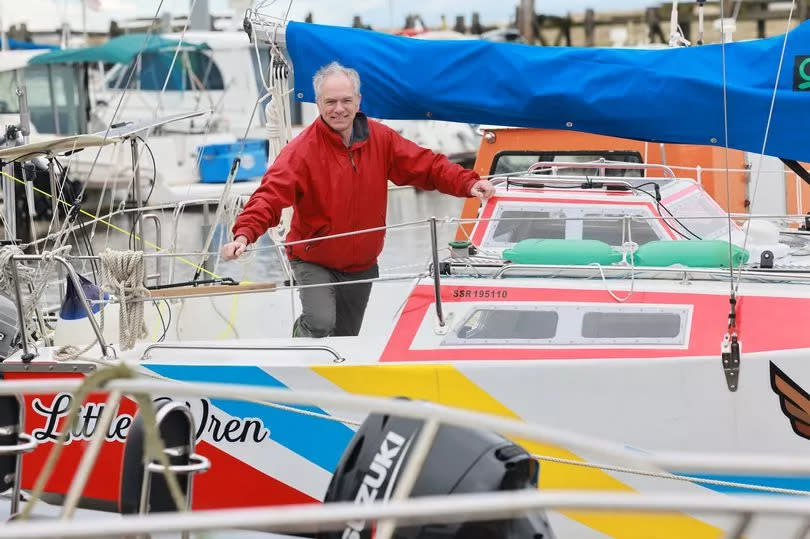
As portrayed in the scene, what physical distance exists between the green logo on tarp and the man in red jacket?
4.64ft

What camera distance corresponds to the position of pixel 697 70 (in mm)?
5465

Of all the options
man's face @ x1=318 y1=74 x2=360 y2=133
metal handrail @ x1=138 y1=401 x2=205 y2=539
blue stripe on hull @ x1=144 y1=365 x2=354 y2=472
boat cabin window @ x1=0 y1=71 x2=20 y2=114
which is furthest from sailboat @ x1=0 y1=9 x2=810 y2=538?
boat cabin window @ x1=0 y1=71 x2=20 y2=114

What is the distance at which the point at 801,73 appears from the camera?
532 centimetres

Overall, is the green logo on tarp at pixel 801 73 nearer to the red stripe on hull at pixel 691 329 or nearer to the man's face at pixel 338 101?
the red stripe on hull at pixel 691 329

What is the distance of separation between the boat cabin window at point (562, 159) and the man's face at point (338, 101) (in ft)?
9.91

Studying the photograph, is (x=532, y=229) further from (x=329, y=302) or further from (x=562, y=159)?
(x=562, y=159)

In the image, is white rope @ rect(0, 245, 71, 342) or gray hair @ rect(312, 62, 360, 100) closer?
white rope @ rect(0, 245, 71, 342)

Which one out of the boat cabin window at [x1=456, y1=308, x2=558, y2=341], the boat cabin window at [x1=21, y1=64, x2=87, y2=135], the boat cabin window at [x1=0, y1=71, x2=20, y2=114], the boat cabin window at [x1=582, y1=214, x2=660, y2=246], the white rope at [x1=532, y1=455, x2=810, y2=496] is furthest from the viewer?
the boat cabin window at [x1=21, y1=64, x2=87, y2=135]

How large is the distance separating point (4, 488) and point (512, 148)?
552cm

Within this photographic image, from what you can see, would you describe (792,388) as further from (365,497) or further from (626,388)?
(365,497)

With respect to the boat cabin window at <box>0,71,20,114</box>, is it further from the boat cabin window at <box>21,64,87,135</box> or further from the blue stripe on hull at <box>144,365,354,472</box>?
the blue stripe on hull at <box>144,365,354,472</box>

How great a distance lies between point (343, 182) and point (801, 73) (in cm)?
201

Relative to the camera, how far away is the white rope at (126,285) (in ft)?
18.2

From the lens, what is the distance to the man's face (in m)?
5.61
